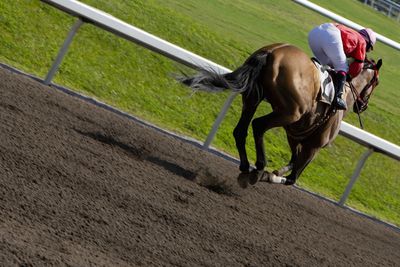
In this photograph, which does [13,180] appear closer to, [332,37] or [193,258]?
[193,258]

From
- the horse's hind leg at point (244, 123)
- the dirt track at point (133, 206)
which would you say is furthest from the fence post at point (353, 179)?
the horse's hind leg at point (244, 123)

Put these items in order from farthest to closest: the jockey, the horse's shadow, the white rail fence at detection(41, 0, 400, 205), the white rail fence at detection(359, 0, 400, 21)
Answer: the white rail fence at detection(359, 0, 400, 21)
the white rail fence at detection(41, 0, 400, 205)
the jockey
the horse's shadow

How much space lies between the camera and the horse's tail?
7.50 meters

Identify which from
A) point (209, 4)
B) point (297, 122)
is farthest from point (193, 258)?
point (209, 4)

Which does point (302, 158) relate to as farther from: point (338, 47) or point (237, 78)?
point (237, 78)

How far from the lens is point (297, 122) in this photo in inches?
321

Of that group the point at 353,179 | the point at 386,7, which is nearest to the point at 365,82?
the point at 353,179

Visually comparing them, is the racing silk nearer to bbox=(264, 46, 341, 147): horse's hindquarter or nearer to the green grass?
bbox=(264, 46, 341, 147): horse's hindquarter

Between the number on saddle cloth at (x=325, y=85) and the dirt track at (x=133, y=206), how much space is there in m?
0.94

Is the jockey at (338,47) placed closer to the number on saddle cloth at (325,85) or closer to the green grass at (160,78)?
the number on saddle cloth at (325,85)

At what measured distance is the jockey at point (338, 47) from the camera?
8.01 m

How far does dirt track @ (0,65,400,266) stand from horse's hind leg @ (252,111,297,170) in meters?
0.29

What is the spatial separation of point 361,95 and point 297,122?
3.02 feet

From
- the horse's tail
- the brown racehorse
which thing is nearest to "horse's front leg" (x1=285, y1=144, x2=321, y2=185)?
the brown racehorse
